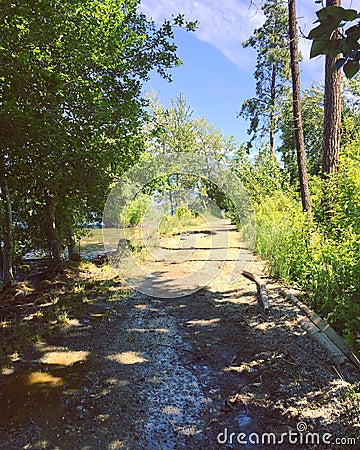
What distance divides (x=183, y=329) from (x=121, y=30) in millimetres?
4669

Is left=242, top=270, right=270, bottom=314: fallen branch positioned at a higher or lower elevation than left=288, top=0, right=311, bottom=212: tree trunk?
lower

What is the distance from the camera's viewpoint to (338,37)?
91 cm

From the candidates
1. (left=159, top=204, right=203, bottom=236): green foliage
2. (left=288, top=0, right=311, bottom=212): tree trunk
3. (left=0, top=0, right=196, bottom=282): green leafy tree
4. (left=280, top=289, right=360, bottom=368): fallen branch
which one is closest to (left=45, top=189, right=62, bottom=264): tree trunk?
(left=0, top=0, right=196, bottom=282): green leafy tree

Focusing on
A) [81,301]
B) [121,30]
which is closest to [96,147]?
[121,30]

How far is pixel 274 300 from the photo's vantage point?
183 inches

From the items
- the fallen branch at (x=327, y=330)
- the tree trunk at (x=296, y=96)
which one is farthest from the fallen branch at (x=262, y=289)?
the tree trunk at (x=296, y=96)

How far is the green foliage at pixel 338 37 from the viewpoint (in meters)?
0.81

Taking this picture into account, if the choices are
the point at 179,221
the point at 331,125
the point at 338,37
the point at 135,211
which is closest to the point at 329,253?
the point at 331,125

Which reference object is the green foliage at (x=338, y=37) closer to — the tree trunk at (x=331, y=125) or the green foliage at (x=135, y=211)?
the tree trunk at (x=331, y=125)

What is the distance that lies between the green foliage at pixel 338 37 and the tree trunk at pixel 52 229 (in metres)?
6.22

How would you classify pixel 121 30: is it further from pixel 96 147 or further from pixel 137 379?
pixel 137 379

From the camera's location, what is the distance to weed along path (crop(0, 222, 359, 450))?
2.20 metres

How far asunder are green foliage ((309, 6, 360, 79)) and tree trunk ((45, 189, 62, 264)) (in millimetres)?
6215

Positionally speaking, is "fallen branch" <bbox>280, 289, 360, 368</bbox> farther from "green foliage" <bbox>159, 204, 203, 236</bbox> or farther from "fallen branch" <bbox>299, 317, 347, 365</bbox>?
"green foliage" <bbox>159, 204, 203, 236</bbox>
